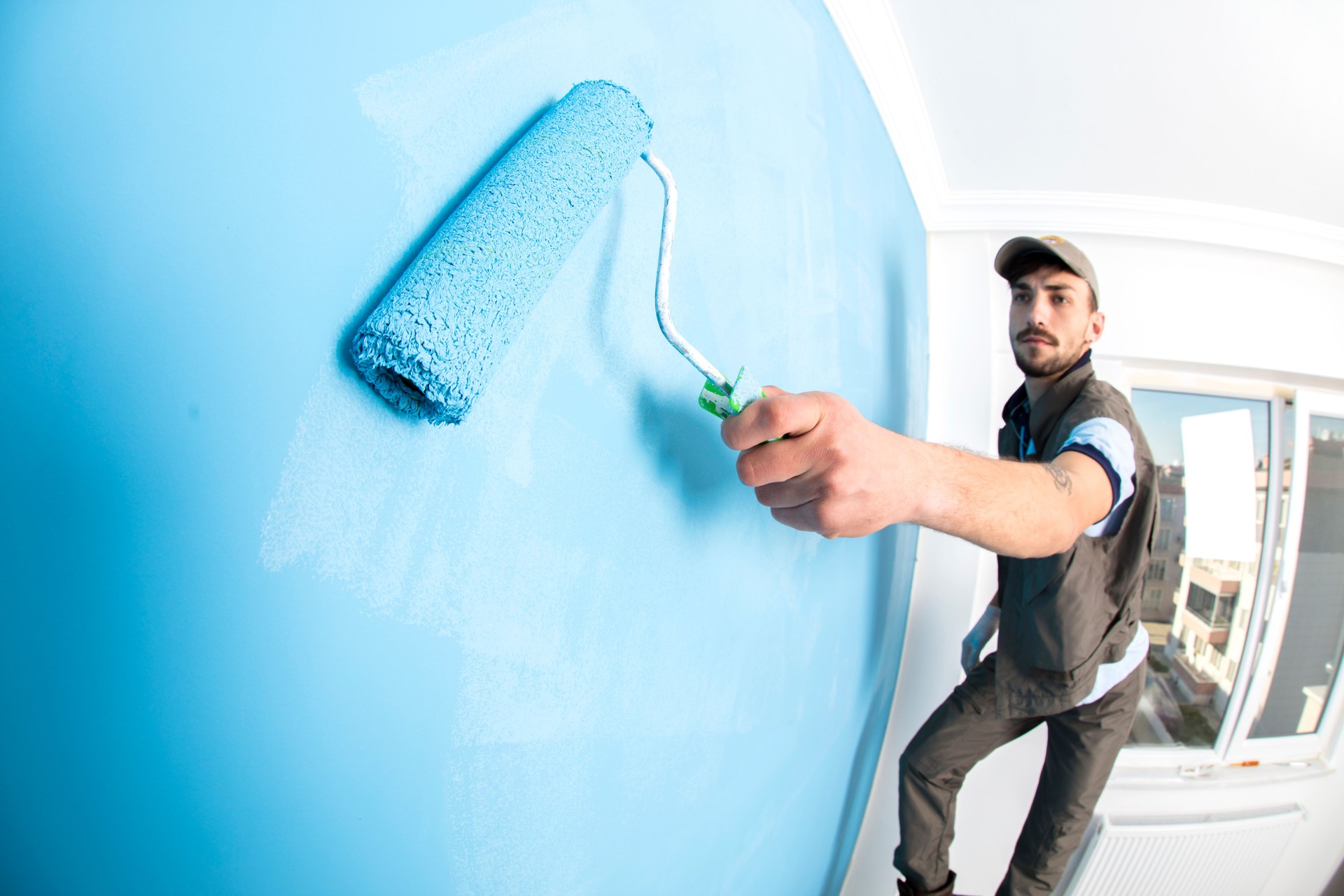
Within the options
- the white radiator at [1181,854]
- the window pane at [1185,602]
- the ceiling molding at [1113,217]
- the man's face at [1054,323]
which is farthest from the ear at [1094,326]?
the white radiator at [1181,854]

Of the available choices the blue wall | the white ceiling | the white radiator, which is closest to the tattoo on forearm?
the blue wall

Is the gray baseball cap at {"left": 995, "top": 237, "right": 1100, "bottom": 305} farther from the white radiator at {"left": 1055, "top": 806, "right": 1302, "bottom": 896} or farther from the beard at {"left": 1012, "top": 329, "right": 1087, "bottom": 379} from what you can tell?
the white radiator at {"left": 1055, "top": 806, "right": 1302, "bottom": 896}

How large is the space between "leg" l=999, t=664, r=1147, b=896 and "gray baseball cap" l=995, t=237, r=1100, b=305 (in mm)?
908

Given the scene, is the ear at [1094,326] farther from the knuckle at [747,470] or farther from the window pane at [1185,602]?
the knuckle at [747,470]

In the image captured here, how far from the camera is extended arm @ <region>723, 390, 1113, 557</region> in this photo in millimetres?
493

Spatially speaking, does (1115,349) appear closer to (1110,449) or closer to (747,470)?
(1110,449)

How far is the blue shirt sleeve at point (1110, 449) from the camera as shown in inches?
32.2

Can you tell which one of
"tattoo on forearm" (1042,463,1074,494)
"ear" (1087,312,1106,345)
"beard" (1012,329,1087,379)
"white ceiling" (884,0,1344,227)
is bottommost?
"tattoo on forearm" (1042,463,1074,494)

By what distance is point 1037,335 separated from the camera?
1247mm

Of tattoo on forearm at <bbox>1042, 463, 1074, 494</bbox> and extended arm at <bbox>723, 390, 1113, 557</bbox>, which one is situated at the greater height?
tattoo on forearm at <bbox>1042, 463, 1074, 494</bbox>

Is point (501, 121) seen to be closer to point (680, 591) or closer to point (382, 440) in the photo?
point (382, 440)

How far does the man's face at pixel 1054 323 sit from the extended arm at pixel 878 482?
0.65m

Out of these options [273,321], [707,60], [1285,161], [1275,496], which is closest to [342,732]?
[273,321]

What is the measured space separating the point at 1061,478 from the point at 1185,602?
1.90 metres
